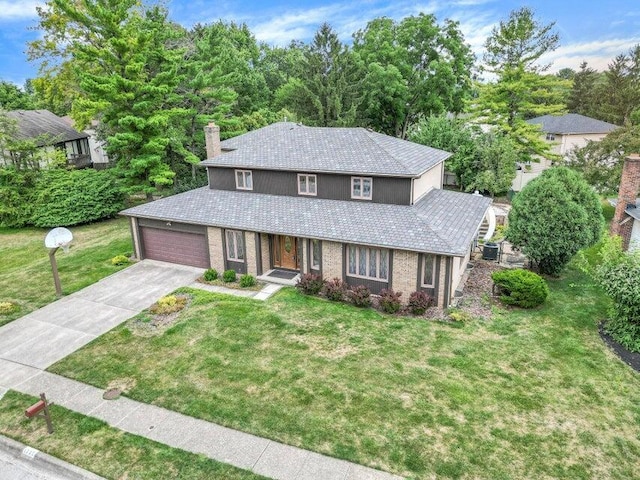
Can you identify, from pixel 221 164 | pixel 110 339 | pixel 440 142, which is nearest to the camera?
pixel 110 339

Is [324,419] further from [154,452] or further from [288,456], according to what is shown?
[154,452]

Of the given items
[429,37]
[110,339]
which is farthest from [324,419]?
[429,37]

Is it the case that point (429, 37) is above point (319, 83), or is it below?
above

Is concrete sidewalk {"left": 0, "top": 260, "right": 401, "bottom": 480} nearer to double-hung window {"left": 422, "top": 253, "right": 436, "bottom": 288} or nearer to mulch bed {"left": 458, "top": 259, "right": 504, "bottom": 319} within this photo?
double-hung window {"left": 422, "top": 253, "right": 436, "bottom": 288}

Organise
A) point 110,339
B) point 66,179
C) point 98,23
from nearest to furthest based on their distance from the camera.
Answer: point 110,339, point 98,23, point 66,179

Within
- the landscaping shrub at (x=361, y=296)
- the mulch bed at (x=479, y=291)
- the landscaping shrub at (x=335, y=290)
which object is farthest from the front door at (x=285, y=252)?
the mulch bed at (x=479, y=291)

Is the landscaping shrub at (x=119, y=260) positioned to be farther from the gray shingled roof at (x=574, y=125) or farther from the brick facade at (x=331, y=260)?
the gray shingled roof at (x=574, y=125)

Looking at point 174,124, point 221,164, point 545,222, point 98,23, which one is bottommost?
point 545,222
